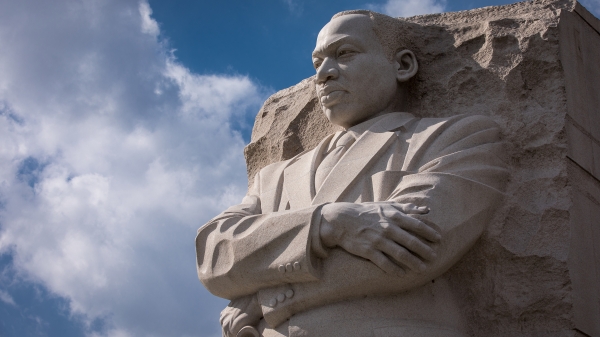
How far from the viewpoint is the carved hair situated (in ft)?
19.7

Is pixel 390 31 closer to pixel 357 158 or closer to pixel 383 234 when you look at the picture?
pixel 357 158

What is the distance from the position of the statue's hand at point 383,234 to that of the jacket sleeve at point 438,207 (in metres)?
0.06

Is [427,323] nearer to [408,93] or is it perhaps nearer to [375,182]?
[375,182]

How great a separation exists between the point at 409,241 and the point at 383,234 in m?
0.14

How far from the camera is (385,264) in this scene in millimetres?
4754

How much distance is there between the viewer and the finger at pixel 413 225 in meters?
4.76

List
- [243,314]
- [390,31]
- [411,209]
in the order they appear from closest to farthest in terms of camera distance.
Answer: [411,209]
[243,314]
[390,31]

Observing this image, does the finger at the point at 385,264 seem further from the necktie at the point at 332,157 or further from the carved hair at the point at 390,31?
the carved hair at the point at 390,31

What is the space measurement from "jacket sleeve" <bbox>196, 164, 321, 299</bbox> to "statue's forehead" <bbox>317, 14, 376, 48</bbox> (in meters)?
1.37

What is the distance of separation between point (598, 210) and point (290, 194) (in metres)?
2.01

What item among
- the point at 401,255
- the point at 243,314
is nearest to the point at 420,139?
the point at 401,255

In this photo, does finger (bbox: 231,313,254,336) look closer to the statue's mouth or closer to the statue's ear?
the statue's mouth

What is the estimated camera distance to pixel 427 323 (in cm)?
487

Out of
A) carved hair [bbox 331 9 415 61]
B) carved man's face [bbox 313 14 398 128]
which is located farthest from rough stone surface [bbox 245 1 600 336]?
carved man's face [bbox 313 14 398 128]
